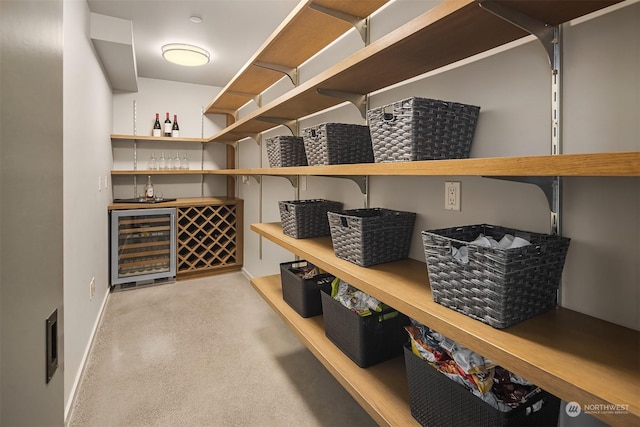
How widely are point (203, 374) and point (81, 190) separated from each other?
4.44ft

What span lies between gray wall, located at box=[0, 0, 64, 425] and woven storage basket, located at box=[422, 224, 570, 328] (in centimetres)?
89

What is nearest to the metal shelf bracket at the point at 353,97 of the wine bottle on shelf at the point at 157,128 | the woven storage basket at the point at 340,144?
the woven storage basket at the point at 340,144

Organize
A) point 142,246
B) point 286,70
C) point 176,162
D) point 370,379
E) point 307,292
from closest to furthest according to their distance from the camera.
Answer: point 370,379 < point 307,292 < point 286,70 < point 142,246 < point 176,162

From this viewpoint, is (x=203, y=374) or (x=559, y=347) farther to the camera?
(x=203, y=374)

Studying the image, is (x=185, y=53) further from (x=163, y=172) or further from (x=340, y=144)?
(x=340, y=144)

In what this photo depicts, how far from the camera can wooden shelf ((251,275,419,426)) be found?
1.15 metres

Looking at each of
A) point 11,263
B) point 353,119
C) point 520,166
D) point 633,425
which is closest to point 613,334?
point 633,425

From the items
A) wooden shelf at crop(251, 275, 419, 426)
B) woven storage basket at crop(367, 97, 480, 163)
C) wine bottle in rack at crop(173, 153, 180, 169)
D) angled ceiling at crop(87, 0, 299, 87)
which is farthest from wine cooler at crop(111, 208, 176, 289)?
woven storage basket at crop(367, 97, 480, 163)

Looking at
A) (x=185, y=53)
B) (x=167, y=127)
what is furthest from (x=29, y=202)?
(x=167, y=127)

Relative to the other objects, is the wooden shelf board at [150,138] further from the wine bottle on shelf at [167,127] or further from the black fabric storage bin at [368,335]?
the black fabric storage bin at [368,335]

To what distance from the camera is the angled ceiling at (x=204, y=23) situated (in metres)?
2.33

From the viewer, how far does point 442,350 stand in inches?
41.8

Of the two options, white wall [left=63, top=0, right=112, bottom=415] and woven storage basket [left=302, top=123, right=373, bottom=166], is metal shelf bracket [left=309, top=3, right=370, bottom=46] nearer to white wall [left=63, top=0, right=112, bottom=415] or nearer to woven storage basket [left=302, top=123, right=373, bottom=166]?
woven storage basket [left=302, top=123, right=373, bottom=166]

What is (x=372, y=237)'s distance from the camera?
4.53 feet
